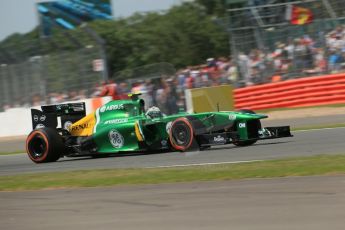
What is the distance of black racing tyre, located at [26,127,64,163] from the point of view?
1452cm

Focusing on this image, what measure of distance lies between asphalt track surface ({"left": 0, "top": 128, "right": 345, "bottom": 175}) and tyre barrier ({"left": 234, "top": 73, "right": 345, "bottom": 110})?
594 cm

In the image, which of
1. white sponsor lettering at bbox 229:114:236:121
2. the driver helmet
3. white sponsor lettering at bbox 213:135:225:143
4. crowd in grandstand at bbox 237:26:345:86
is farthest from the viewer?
crowd in grandstand at bbox 237:26:345:86

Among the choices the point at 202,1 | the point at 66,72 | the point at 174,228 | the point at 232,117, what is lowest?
the point at 174,228

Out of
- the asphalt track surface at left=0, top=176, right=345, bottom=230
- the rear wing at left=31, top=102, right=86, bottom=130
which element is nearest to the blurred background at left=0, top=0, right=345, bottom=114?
the rear wing at left=31, top=102, right=86, bottom=130

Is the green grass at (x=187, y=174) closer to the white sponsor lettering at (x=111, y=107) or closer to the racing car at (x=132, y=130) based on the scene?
the racing car at (x=132, y=130)

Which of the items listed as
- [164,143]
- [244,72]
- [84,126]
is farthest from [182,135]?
[244,72]

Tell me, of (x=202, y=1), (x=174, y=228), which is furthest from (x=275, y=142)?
(x=202, y=1)

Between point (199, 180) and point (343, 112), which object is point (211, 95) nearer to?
point (343, 112)

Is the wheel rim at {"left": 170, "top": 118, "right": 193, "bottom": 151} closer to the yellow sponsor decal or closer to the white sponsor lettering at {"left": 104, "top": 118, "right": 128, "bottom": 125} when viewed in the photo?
the white sponsor lettering at {"left": 104, "top": 118, "right": 128, "bottom": 125}

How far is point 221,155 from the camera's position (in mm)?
12312

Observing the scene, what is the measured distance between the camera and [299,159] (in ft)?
34.1

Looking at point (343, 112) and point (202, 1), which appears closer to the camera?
point (343, 112)

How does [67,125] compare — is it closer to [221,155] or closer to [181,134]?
[181,134]

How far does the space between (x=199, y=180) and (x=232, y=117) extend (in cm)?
360
